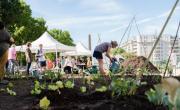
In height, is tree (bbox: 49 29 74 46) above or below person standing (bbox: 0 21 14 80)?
above

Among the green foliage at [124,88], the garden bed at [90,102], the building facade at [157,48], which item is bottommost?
the garden bed at [90,102]

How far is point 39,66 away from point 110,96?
45.8ft

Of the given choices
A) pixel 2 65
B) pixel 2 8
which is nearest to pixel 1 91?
pixel 2 65

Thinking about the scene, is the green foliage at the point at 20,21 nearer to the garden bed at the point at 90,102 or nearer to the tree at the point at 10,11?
the tree at the point at 10,11

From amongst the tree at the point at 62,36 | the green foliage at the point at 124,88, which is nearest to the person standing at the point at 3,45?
the green foliage at the point at 124,88

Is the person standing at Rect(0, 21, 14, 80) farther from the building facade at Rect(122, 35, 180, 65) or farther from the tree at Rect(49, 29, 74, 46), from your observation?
the tree at Rect(49, 29, 74, 46)

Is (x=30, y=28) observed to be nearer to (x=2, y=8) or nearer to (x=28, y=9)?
(x=28, y=9)

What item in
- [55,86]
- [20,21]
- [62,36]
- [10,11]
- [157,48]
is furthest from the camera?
[62,36]

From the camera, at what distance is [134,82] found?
179 inches

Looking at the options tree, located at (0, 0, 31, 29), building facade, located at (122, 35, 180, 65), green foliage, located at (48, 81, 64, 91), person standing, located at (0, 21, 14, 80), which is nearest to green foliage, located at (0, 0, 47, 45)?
tree, located at (0, 0, 31, 29)

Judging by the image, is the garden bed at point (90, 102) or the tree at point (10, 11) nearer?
the garden bed at point (90, 102)

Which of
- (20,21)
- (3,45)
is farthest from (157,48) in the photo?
(20,21)

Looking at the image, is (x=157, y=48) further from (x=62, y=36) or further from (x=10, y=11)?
(x=62, y=36)

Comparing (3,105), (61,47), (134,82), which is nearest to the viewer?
(134,82)
